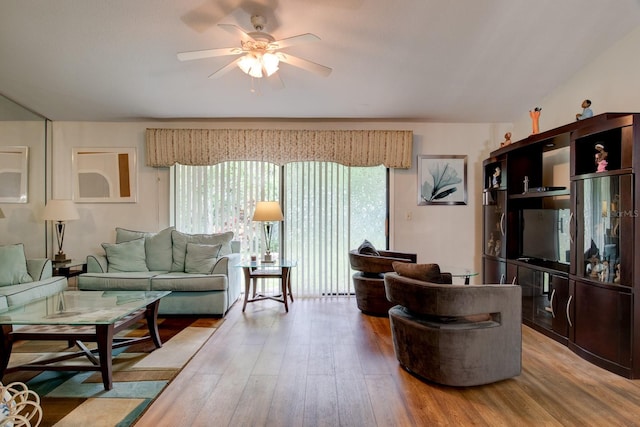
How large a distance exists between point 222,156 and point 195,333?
2434mm

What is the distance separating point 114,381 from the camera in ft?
8.07

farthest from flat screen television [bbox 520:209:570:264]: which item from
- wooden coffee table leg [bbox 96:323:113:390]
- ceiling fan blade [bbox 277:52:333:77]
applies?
wooden coffee table leg [bbox 96:323:113:390]

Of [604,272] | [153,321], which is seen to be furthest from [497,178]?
[153,321]

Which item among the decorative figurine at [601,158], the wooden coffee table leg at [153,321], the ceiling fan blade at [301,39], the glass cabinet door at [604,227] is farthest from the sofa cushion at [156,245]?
the decorative figurine at [601,158]

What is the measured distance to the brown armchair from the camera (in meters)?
3.94

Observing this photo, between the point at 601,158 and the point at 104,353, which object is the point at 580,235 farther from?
the point at 104,353

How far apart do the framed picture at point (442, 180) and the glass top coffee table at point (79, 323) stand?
3.70m

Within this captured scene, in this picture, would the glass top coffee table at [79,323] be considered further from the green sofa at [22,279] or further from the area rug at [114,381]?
the green sofa at [22,279]

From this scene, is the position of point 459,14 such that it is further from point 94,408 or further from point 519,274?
point 94,408

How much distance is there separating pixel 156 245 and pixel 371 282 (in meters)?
2.78

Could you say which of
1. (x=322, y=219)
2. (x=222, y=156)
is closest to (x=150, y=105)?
(x=222, y=156)

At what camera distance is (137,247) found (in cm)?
438

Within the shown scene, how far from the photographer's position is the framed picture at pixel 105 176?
4918mm

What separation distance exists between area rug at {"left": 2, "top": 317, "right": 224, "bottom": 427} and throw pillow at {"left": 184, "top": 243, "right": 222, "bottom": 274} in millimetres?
879
